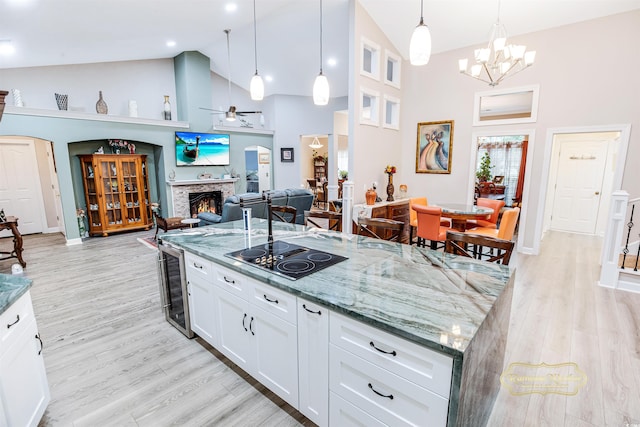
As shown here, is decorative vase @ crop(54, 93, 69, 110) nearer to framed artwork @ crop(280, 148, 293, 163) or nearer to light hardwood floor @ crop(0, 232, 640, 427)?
light hardwood floor @ crop(0, 232, 640, 427)

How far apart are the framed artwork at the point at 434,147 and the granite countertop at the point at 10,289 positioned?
6.23 meters

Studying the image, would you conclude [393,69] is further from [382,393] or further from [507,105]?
[382,393]

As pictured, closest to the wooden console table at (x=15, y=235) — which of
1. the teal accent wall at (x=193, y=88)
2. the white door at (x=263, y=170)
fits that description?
the teal accent wall at (x=193, y=88)

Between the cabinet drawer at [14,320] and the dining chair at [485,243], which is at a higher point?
the dining chair at [485,243]

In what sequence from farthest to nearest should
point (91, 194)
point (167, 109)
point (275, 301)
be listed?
1. point (167, 109)
2. point (91, 194)
3. point (275, 301)

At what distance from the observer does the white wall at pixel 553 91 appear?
14.7 feet

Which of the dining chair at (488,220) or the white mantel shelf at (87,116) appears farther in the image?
the white mantel shelf at (87,116)

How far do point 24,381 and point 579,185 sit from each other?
8.98 m

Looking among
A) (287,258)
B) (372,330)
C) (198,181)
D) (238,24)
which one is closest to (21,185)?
(198,181)

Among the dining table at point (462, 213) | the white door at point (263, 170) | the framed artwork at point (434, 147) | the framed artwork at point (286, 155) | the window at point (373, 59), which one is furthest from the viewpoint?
the white door at point (263, 170)

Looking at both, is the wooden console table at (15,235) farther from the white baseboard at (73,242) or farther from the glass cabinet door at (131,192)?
the glass cabinet door at (131,192)

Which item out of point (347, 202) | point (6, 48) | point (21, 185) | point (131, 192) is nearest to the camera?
point (6, 48)

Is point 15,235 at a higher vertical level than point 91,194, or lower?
lower

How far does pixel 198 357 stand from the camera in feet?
8.49
